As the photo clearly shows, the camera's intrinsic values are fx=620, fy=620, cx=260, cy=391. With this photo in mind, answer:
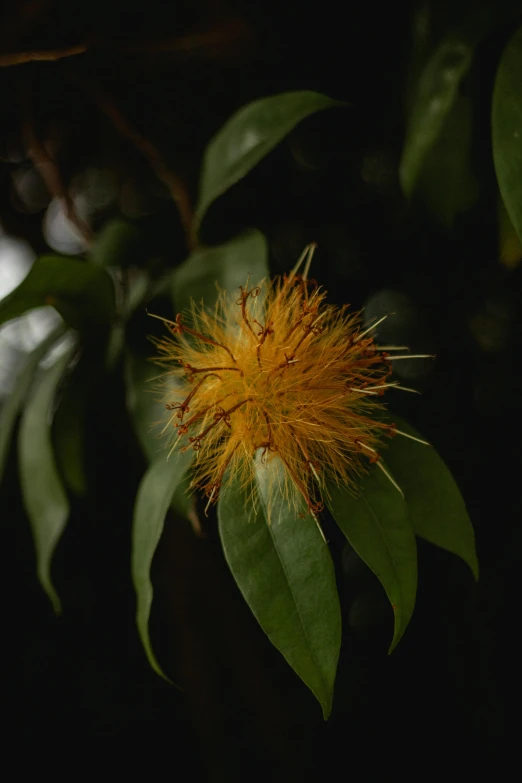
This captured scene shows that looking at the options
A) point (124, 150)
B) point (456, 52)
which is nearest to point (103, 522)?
point (124, 150)

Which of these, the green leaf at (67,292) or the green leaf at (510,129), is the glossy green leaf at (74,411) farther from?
the green leaf at (510,129)

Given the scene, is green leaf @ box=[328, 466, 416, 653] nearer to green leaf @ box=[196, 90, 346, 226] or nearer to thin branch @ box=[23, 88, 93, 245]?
green leaf @ box=[196, 90, 346, 226]

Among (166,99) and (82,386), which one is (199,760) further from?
(166,99)

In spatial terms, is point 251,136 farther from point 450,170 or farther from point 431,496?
point 431,496

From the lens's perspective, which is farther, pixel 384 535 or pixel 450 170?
pixel 450 170

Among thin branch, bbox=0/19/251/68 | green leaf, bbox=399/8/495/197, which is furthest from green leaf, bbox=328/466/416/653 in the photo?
thin branch, bbox=0/19/251/68

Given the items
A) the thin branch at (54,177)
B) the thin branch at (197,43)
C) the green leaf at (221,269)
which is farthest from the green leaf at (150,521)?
the thin branch at (197,43)

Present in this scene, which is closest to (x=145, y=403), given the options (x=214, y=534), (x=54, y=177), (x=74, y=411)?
(x=74, y=411)
